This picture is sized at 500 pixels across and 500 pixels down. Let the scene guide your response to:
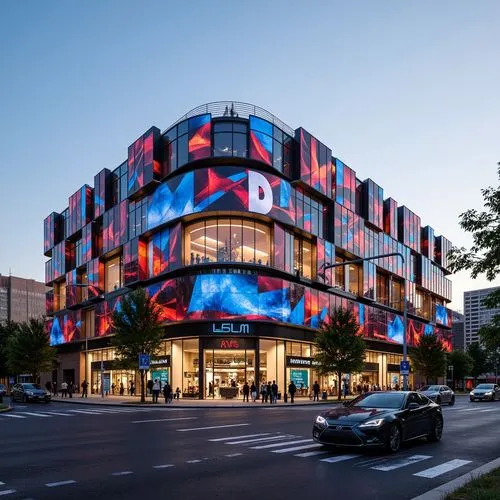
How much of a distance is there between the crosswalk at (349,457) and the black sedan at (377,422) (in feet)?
1.25

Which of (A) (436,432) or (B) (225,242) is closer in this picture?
(A) (436,432)

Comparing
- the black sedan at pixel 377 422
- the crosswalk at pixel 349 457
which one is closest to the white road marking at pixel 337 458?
the crosswalk at pixel 349 457

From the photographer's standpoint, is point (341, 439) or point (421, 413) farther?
point (421, 413)

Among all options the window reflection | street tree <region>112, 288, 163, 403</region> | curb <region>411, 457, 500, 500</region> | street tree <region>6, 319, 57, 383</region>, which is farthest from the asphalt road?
street tree <region>6, 319, 57, 383</region>

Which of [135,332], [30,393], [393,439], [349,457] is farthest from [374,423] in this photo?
[30,393]

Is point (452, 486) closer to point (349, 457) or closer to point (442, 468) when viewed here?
point (442, 468)

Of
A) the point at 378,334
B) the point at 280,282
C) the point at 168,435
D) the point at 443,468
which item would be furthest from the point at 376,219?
the point at 443,468

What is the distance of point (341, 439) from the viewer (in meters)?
14.3

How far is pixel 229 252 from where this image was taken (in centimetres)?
5484

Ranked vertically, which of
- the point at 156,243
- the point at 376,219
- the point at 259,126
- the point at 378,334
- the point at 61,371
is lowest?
the point at 61,371

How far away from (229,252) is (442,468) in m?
42.9

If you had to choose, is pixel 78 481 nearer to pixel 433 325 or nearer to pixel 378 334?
pixel 378 334

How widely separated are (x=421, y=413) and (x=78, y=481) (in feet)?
31.3

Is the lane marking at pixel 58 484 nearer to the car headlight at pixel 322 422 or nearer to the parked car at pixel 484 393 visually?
the car headlight at pixel 322 422
